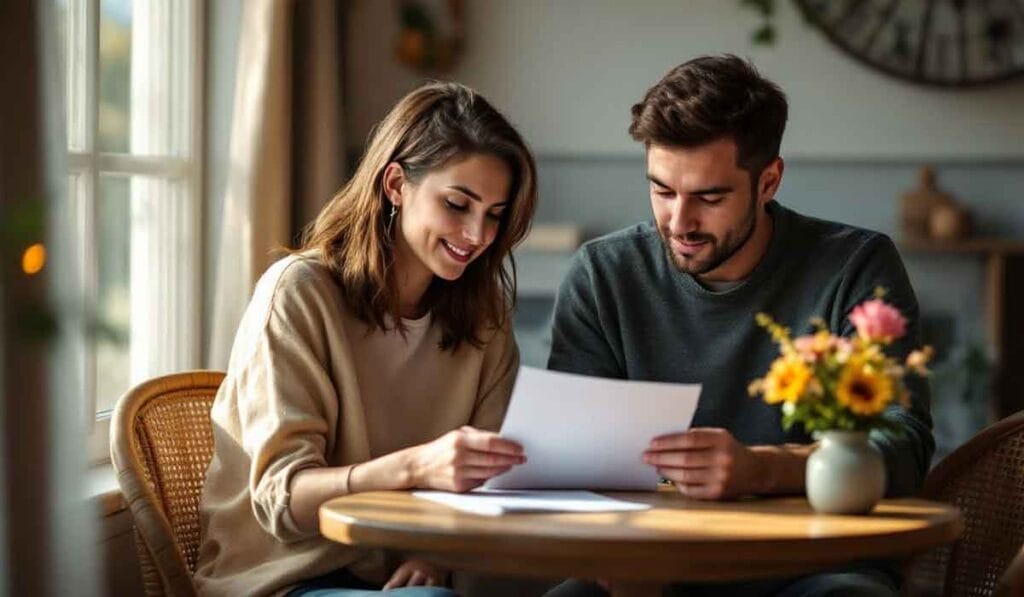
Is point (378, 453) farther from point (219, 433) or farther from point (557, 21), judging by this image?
point (557, 21)

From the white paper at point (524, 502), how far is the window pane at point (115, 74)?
144cm

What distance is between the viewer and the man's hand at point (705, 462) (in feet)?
6.57

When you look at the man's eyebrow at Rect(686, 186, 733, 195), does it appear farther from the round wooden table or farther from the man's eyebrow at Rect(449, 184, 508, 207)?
the round wooden table

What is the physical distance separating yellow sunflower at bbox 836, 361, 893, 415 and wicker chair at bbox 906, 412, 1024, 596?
689 mm

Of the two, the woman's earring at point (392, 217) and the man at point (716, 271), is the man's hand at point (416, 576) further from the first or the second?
the woman's earring at point (392, 217)

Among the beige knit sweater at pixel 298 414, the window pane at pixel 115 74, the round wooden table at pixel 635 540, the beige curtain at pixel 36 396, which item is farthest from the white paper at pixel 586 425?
the window pane at pixel 115 74

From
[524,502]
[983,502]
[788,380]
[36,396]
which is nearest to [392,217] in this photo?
[524,502]

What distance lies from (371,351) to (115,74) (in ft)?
3.95

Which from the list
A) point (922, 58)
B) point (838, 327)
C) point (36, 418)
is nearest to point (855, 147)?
point (922, 58)

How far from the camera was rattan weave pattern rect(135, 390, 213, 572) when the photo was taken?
2.47 metres

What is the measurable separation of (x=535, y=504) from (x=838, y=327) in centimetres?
71

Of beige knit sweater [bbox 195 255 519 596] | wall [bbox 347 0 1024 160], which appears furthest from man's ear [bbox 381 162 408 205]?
wall [bbox 347 0 1024 160]

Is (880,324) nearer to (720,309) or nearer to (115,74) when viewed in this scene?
(720,309)

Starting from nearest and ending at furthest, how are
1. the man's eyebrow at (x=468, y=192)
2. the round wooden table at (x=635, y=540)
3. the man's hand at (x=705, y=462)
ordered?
the round wooden table at (x=635, y=540)
the man's hand at (x=705, y=462)
the man's eyebrow at (x=468, y=192)
